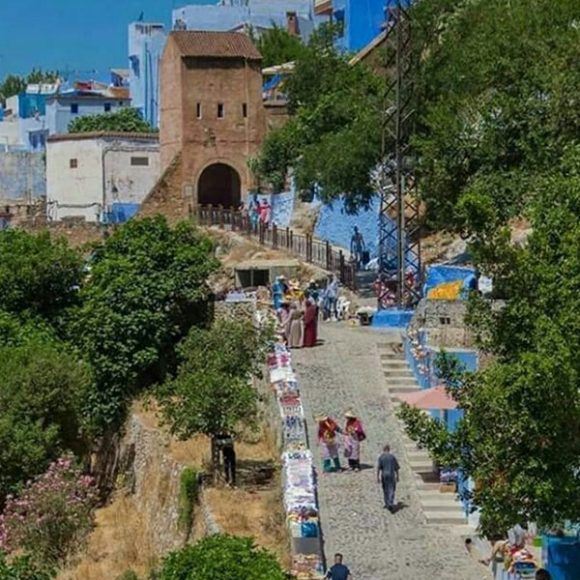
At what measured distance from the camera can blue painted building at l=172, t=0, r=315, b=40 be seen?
66.2 m

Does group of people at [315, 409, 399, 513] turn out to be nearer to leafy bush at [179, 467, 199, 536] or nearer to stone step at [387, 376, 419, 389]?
leafy bush at [179, 467, 199, 536]

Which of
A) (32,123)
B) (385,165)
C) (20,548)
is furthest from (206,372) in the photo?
(32,123)

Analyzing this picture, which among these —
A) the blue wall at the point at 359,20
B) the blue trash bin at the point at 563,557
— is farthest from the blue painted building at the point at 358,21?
the blue trash bin at the point at 563,557

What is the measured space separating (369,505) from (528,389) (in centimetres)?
657

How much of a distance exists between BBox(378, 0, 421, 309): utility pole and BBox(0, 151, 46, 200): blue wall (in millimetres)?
33129

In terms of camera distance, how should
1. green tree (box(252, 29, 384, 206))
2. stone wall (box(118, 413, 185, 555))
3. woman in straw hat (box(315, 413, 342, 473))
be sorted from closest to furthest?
woman in straw hat (box(315, 413, 342, 473)), stone wall (box(118, 413, 185, 555)), green tree (box(252, 29, 384, 206))

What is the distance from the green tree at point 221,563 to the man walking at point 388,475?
15.0 ft

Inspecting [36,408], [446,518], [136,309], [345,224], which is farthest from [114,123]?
[446,518]

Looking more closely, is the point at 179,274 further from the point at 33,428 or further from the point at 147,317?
the point at 33,428

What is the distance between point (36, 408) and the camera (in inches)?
1037

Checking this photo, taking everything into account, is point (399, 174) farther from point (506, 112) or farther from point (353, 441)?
point (353, 441)

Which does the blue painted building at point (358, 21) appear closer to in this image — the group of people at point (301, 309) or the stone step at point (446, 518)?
the group of people at point (301, 309)

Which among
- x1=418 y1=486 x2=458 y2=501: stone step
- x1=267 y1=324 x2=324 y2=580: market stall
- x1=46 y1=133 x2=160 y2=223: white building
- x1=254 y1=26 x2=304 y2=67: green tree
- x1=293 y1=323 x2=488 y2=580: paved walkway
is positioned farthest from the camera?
x1=254 y1=26 x2=304 y2=67: green tree

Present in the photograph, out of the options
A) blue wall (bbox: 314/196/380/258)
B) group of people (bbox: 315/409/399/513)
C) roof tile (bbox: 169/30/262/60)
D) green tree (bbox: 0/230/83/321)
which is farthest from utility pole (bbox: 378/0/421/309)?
roof tile (bbox: 169/30/262/60)
